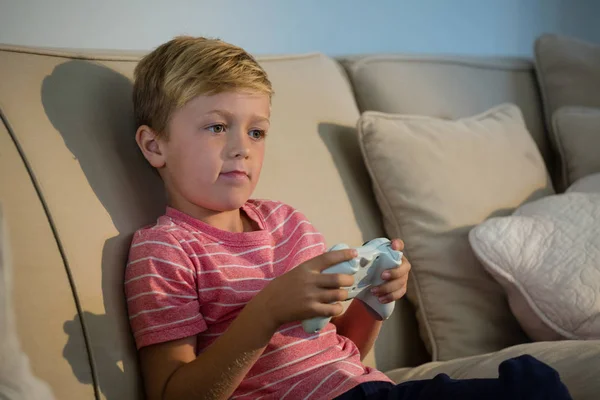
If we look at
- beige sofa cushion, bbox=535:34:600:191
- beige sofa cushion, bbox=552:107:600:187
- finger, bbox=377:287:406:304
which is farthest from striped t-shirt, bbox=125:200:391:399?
beige sofa cushion, bbox=535:34:600:191

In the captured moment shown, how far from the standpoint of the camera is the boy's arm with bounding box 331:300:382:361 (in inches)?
49.7

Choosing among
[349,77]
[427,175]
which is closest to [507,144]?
[427,175]

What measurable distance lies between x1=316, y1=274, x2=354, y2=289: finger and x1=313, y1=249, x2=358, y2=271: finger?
0.01 m

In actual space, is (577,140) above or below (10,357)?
below

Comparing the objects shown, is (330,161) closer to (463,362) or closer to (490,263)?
(490,263)

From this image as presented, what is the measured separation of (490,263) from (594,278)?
17 centimetres

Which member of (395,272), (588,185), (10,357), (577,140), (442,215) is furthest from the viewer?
(577,140)

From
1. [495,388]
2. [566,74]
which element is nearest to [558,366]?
[495,388]

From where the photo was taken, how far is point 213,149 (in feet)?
3.70

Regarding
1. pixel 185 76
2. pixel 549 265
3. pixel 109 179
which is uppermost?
pixel 185 76

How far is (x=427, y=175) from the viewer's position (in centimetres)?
155

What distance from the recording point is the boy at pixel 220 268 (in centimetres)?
100

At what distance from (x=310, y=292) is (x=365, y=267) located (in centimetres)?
10

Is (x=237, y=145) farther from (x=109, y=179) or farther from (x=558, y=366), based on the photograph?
(x=558, y=366)
